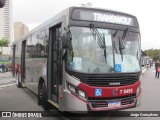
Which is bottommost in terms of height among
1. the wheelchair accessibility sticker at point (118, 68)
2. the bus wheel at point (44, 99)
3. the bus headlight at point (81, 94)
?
the bus wheel at point (44, 99)

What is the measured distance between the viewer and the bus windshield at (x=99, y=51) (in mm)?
7004

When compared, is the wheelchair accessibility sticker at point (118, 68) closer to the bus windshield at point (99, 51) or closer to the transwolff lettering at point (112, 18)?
the bus windshield at point (99, 51)

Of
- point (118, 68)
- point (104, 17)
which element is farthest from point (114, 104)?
point (104, 17)

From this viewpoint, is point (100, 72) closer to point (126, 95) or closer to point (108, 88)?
point (108, 88)

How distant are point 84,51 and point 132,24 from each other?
1944mm

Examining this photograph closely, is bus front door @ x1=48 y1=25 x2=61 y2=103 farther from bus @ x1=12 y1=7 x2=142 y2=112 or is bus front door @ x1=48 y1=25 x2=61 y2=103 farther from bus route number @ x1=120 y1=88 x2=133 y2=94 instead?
bus route number @ x1=120 y1=88 x2=133 y2=94

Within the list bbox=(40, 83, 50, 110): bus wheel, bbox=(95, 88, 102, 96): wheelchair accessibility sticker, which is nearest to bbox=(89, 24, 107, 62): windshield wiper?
bbox=(95, 88, 102, 96): wheelchair accessibility sticker

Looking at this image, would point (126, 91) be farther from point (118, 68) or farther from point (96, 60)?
point (96, 60)

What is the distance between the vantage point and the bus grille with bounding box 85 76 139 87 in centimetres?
693

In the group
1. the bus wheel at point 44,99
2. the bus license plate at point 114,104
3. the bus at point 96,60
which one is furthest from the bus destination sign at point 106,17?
the bus wheel at point 44,99

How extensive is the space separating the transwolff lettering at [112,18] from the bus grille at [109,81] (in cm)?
160

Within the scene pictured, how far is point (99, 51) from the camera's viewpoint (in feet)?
23.7

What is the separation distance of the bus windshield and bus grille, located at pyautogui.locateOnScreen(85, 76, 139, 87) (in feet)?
0.65

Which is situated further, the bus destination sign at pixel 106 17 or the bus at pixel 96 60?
the bus destination sign at pixel 106 17
